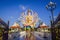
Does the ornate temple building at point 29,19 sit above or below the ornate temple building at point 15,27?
above

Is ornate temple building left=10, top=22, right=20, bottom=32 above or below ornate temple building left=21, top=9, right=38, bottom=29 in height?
below

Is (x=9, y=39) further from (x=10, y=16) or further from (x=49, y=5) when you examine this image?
(x=49, y=5)

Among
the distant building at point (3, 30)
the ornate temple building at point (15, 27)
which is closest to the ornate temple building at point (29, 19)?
the ornate temple building at point (15, 27)

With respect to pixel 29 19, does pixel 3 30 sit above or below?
below

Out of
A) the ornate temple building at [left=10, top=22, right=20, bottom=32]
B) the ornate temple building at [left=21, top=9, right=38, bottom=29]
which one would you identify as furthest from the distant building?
the ornate temple building at [left=21, top=9, right=38, bottom=29]

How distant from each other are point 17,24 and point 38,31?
0.54 metres

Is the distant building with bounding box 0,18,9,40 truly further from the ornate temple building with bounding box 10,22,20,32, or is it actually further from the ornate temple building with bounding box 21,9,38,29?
the ornate temple building with bounding box 21,9,38,29

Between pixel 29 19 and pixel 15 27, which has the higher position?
pixel 29 19

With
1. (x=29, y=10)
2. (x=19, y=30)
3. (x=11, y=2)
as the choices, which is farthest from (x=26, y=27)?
(x=11, y=2)

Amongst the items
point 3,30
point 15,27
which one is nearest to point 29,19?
point 15,27

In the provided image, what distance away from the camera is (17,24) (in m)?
3.67

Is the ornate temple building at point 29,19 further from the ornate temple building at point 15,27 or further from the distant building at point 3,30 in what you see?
the distant building at point 3,30

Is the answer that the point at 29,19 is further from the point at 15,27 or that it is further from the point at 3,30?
the point at 3,30

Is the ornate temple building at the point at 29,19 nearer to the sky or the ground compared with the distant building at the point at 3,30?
nearer to the sky
